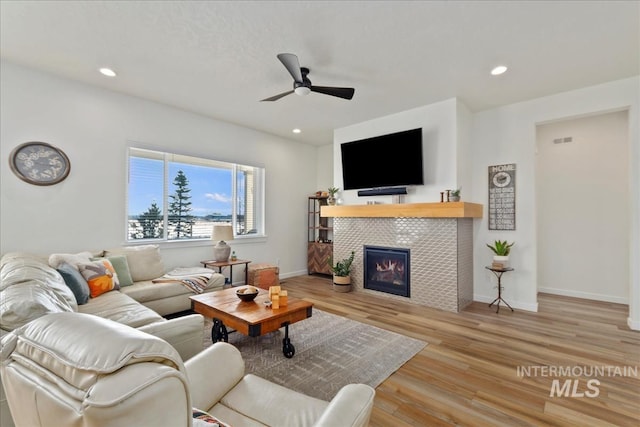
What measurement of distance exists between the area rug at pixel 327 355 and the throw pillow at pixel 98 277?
1.11 metres

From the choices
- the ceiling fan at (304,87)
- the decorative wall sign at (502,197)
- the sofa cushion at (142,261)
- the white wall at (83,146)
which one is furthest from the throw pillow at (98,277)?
the decorative wall sign at (502,197)

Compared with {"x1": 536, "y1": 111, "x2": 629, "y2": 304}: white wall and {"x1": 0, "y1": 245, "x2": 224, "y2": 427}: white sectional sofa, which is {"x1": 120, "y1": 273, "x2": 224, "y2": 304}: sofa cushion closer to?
{"x1": 0, "y1": 245, "x2": 224, "y2": 427}: white sectional sofa

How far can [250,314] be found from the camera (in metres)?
2.47

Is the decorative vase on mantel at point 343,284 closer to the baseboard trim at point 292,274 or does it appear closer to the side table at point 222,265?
the baseboard trim at point 292,274

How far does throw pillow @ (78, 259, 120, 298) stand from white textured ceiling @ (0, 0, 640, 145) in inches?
84.3

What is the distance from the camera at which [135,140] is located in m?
4.01

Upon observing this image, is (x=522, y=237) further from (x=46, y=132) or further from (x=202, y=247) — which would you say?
(x=46, y=132)

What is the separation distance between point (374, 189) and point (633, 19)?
3.17 meters

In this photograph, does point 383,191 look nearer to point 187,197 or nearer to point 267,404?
point 187,197

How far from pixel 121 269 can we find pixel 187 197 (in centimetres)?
156

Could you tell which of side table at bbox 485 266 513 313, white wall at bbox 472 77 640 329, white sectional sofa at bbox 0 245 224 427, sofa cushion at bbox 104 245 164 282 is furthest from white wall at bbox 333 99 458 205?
sofa cushion at bbox 104 245 164 282

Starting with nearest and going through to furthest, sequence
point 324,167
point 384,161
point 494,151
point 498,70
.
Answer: point 498,70 → point 494,151 → point 384,161 → point 324,167

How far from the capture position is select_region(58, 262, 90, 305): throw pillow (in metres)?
2.65

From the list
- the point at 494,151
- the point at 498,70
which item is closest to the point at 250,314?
the point at 498,70
